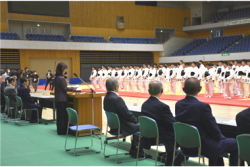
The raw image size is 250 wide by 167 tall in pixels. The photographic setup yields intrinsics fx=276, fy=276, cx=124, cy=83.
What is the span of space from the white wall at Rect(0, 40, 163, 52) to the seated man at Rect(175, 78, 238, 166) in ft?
63.5

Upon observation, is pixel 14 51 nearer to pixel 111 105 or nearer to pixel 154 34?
pixel 154 34

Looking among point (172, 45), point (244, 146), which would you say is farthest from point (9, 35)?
point (244, 146)

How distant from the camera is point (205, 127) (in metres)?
3.12

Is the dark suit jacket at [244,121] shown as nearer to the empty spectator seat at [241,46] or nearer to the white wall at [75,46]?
the empty spectator seat at [241,46]

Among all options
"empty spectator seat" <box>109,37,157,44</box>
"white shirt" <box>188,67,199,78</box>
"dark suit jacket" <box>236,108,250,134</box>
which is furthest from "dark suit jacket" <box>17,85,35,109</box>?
"empty spectator seat" <box>109,37,157,44</box>

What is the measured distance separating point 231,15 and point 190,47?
4.59m

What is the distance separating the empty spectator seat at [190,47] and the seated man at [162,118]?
22.5 meters

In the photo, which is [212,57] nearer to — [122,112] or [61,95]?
[61,95]

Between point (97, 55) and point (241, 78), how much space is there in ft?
52.0

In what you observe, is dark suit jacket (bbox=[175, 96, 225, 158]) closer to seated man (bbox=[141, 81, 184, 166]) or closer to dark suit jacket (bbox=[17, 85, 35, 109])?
seated man (bbox=[141, 81, 184, 166])

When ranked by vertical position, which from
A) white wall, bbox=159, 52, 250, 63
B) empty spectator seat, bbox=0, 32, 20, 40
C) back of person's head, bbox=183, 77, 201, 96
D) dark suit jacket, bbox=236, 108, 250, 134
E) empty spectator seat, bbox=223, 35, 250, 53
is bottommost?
dark suit jacket, bbox=236, 108, 250, 134

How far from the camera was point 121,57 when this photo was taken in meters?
26.3

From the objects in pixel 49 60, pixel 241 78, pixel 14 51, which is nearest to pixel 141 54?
pixel 49 60

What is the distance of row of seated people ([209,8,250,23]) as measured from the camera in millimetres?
24064
